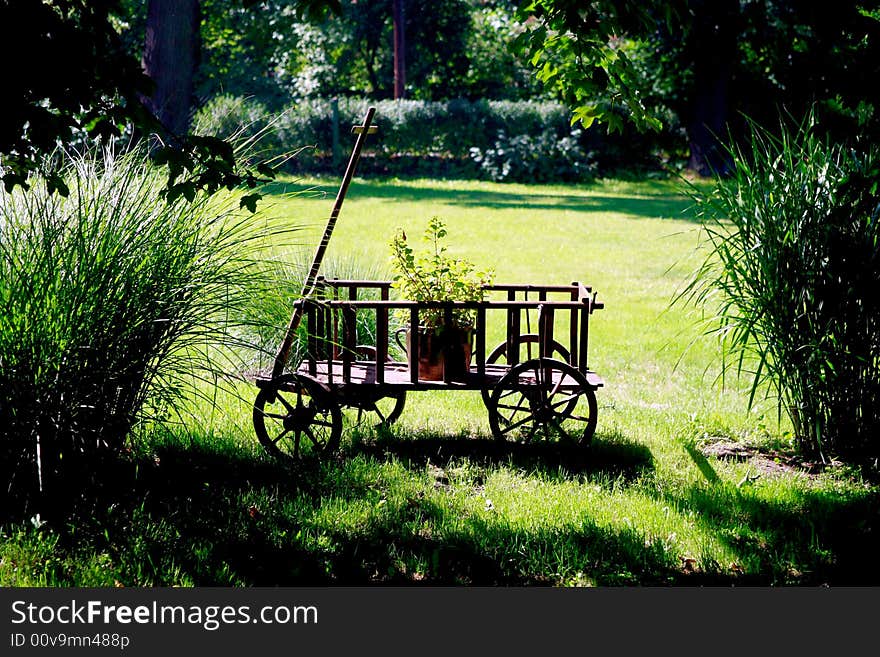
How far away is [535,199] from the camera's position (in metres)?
20.5

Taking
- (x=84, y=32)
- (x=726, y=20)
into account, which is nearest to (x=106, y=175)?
(x=84, y=32)

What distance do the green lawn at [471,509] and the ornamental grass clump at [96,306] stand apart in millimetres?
309

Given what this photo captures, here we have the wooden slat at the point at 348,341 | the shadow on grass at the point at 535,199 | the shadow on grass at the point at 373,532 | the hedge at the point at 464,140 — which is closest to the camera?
the shadow on grass at the point at 373,532

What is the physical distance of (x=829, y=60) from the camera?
449 centimetres

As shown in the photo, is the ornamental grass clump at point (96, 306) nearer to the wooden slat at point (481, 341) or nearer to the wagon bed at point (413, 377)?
the wagon bed at point (413, 377)

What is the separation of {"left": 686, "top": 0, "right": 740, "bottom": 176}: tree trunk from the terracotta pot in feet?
60.8

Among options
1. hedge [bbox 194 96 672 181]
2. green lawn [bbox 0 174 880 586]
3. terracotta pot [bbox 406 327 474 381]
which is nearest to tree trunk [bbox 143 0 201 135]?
hedge [bbox 194 96 672 181]

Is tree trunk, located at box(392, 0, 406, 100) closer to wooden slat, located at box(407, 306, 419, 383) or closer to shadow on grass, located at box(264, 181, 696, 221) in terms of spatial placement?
shadow on grass, located at box(264, 181, 696, 221)

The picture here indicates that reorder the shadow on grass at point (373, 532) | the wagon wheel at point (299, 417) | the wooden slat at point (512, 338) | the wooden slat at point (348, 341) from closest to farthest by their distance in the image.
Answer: the shadow on grass at point (373, 532) → the wagon wheel at point (299, 417) → the wooden slat at point (348, 341) → the wooden slat at point (512, 338)

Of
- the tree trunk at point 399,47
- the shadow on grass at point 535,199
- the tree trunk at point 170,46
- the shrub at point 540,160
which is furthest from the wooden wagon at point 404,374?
the tree trunk at point 399,47

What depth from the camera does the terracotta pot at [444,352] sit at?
5.10 meters


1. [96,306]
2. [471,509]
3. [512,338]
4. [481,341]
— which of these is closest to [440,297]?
[481,341]

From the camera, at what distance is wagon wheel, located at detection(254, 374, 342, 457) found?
490cm

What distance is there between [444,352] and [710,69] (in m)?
21.2
